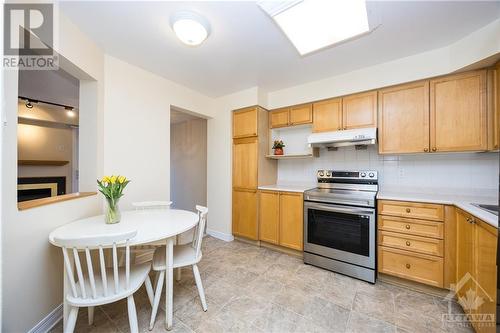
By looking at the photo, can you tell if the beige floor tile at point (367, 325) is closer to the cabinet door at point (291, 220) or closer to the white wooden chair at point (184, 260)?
the cabinet door at point (291, 220)

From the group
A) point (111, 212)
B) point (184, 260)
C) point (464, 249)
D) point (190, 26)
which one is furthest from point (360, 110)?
point (111, 212)

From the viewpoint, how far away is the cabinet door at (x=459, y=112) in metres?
1.85

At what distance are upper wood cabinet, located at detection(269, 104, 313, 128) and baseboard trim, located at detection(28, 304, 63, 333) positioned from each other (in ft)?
10.0

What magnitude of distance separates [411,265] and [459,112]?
1572mm

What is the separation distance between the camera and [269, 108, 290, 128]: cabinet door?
3068 mm

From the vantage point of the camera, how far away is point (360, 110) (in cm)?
245

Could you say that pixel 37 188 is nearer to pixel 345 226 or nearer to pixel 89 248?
pixel 89 248

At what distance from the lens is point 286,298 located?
1.80 m

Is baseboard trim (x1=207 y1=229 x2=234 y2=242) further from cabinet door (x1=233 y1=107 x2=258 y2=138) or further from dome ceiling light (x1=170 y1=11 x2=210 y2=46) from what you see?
dome ceiling light (x1=170 y1=11 x2=210 y2=46)

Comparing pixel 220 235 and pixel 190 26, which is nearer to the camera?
pixel 190 26

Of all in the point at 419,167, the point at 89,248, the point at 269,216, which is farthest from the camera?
the point at 269,216

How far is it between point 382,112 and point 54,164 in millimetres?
5937

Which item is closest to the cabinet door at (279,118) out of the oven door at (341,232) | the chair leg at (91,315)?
the oven door at (341,232)

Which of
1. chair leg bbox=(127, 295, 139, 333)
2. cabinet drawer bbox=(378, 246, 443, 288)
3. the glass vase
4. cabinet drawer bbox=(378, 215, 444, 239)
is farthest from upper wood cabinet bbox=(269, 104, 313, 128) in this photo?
chair leg bbox=(127, 295, 139, 333)
